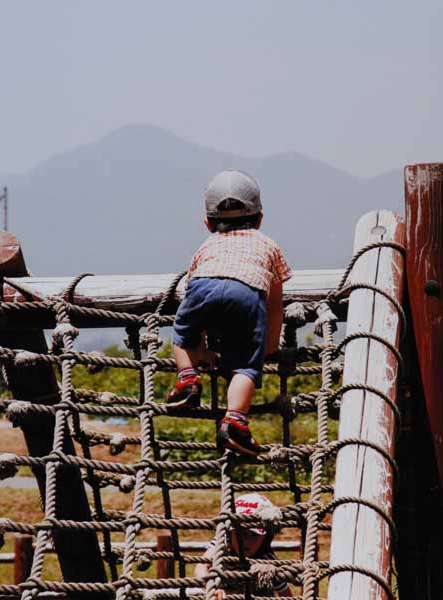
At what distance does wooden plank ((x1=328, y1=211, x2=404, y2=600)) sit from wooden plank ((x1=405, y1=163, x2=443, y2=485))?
7 cm

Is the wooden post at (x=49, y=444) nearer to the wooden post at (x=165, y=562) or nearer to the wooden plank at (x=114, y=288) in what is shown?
the wooden plank at (x=114, y=288)

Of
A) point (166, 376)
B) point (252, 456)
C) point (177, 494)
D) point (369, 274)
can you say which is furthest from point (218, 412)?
point (166, 376)

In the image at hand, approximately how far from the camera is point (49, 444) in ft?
12.3

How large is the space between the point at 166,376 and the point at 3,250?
43.6 feet

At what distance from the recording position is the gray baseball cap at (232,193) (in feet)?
9.86

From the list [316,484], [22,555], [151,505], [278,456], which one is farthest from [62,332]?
[151,505]

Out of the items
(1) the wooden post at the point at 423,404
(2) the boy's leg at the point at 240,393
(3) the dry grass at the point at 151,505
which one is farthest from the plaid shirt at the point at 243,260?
(3) the dry grass at the point at 151,505

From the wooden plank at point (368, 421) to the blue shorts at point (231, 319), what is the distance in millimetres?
254

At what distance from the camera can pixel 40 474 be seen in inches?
152

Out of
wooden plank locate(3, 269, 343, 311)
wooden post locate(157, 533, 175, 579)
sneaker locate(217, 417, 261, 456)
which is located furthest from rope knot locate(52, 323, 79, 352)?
wooden post locate(157, 533, 175, 579)

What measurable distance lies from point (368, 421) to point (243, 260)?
2.17 ft

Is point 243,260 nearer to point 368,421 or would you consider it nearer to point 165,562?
point 368,421

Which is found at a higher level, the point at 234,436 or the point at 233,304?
the point at 233,304

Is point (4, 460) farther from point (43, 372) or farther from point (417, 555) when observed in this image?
point (417, 555)
